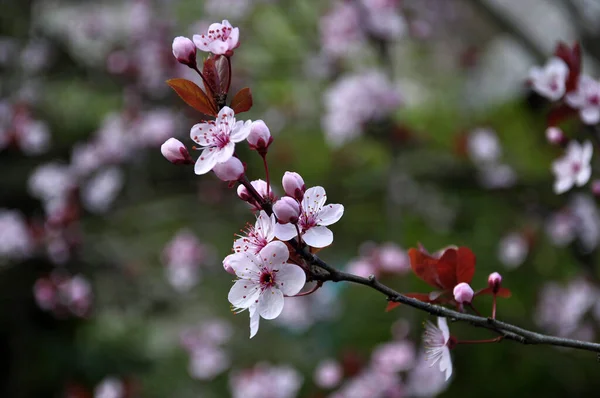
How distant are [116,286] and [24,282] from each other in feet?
1.50

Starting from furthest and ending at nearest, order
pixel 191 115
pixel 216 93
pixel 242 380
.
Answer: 1. pixel 191 115
2. pixel 242 380
3. pixel 216 93

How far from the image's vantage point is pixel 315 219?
715 mm

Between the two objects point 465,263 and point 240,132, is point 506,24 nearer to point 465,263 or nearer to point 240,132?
point 465,263

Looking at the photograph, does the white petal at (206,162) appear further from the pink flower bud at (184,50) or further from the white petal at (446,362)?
the white petal at (446,362)

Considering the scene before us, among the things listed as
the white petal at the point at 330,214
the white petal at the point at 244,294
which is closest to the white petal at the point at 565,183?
the white petal at the point at 330,214

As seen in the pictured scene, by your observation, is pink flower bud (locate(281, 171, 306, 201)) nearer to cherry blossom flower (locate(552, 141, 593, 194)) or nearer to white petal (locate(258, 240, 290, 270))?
white petal (locate(258, 240, 290, 270))

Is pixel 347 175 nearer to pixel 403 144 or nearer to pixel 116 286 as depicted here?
pixel 403 144

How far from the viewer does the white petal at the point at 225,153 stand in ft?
2.16

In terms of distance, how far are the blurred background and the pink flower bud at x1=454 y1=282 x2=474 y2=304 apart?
0.80 meters

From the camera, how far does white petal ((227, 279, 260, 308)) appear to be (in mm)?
709

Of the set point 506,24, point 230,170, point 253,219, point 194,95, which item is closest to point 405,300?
point 230,170

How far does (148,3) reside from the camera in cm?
313

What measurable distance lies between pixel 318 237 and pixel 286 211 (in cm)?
8

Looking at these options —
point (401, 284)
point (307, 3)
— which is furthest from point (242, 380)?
point (307, 3)
